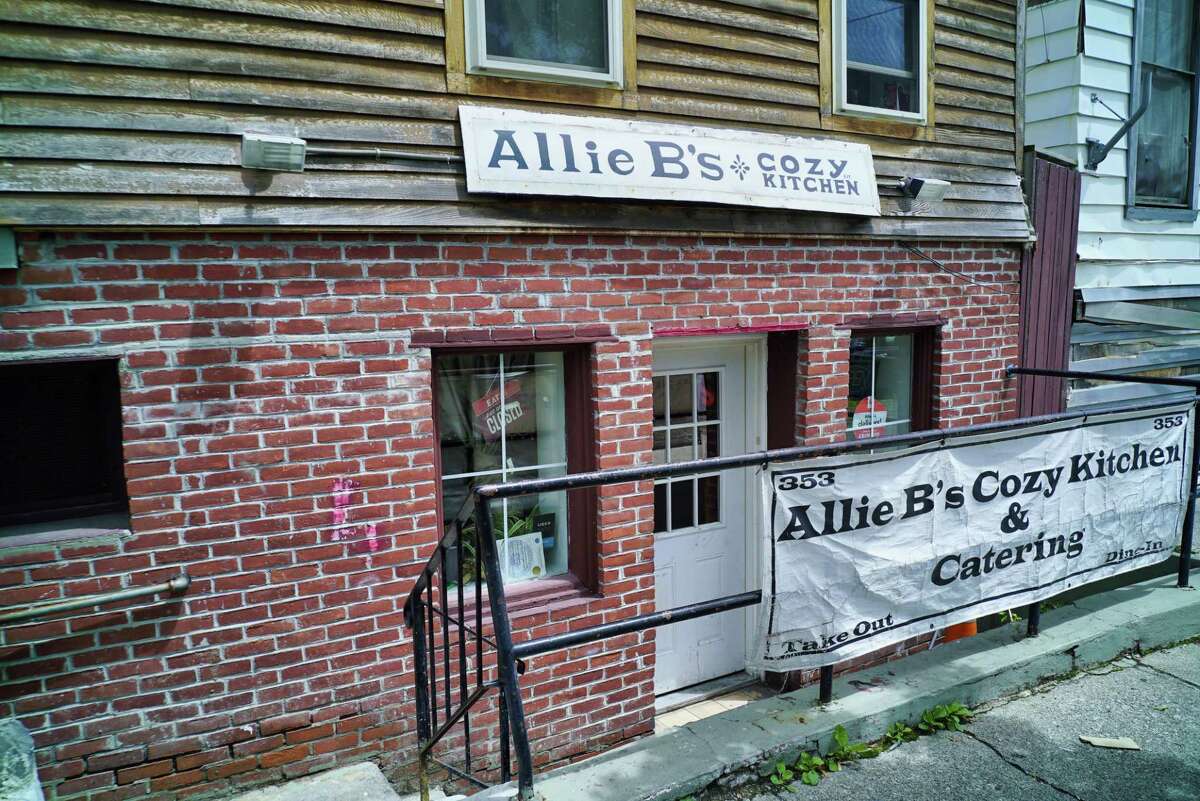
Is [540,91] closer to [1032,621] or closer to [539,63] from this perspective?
[539,63]

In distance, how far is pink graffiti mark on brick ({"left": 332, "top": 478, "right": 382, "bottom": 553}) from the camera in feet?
11.9

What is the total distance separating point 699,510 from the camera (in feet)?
16.8

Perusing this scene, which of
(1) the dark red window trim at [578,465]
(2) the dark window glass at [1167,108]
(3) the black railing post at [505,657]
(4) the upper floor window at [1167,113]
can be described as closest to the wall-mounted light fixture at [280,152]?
(1) the dark red window trim at [578,465]

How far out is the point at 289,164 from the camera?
3.33m

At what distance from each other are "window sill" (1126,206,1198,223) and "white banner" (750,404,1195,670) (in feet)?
9.59

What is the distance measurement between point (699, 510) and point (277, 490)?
8.64 feet

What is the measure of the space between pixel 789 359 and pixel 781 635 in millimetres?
2178

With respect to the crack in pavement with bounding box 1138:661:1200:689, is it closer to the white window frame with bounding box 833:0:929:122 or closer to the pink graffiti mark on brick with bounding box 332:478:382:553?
the white window frame with bounding box 833:0:929:122

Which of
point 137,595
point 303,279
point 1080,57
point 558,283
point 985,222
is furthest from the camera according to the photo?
point 1080,57

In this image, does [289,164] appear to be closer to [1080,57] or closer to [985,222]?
[985,222]

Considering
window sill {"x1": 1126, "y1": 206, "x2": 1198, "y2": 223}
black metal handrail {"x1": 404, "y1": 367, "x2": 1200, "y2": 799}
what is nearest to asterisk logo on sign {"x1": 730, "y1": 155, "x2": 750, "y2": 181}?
black metal handrail {"x1": 404, "y1": 367, "x2": 1200, "y2": 799}

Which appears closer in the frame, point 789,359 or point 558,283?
point 558,283

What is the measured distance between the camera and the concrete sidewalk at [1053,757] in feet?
10.00

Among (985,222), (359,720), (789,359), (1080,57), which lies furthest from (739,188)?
(1080,57)
